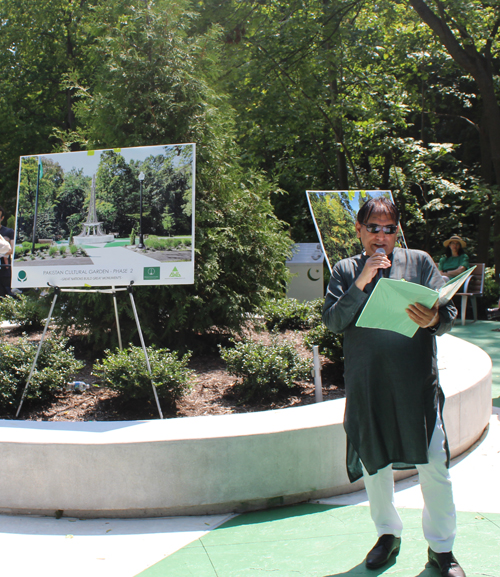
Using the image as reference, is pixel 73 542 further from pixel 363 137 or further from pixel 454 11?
→ pixel 363 137

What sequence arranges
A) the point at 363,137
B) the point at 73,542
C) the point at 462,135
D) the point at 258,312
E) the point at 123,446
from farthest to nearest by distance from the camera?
the point at 462,135 → the point at 363,137 → the point at 258,312 → the point at 123,446 → the point at 73,542

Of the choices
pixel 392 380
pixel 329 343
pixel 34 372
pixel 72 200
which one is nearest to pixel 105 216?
pixel 72 200

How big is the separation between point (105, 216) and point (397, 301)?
129 inches

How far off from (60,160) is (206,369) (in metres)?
2.53

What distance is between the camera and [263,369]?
4660 millimetres

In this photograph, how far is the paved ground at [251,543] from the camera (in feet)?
8.87

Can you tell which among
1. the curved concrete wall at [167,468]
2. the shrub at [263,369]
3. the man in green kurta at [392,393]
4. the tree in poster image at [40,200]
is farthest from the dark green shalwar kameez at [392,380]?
the tree in poster image at [40,200]

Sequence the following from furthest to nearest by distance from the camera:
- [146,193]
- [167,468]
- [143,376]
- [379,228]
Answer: [146,193] < [143,376] < [167,468] < [379,228]

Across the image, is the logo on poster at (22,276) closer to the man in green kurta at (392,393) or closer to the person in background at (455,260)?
the man in green kurta at (392,393)

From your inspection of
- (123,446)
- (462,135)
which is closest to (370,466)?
(123,446)

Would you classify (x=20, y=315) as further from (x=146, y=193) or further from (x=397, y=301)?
(x=397, y=301)

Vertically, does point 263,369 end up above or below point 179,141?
below

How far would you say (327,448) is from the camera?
3.51 metres

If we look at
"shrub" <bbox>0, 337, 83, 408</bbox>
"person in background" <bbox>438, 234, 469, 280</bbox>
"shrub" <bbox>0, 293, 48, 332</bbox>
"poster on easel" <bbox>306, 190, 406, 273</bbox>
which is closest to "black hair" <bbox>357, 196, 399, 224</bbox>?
"shrub" <bbox>0, 337, 83, 408</bbox>
